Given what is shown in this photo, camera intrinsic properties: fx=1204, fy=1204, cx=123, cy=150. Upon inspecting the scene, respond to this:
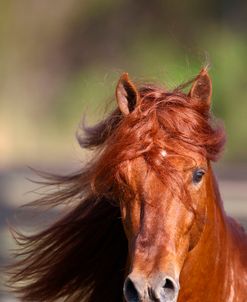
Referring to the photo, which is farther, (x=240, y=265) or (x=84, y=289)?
(x=84, y=289)

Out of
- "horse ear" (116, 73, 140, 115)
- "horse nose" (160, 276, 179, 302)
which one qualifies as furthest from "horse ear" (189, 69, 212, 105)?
"horse nose" (160, 276, 179, 302)

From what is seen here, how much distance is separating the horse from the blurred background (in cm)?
1118

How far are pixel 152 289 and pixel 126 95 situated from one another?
92 cm

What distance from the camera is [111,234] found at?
212 inches

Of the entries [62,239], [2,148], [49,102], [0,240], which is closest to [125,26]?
[49,102]

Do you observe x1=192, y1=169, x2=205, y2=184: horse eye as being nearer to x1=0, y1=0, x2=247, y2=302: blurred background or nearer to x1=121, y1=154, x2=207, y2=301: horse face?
x1=121, y1=154, x2=207, y2=301: horse face

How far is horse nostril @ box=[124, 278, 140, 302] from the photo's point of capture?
440 cm

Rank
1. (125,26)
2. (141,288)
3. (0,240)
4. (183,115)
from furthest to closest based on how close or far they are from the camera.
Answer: (125,26)
(0,240)
(183,115)
(141,288)

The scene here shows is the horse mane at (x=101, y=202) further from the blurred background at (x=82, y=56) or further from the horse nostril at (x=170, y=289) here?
the blurred background at (x=82, y=56)

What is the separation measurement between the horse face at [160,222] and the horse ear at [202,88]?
0.29 metres

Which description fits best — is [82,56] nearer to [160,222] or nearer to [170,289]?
[160,222]

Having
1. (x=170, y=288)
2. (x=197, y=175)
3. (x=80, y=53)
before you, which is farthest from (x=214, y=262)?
(x=80, y=53)

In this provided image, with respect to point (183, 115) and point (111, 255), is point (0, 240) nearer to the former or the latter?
point (111, 255)

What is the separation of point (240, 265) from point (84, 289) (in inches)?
32.5
